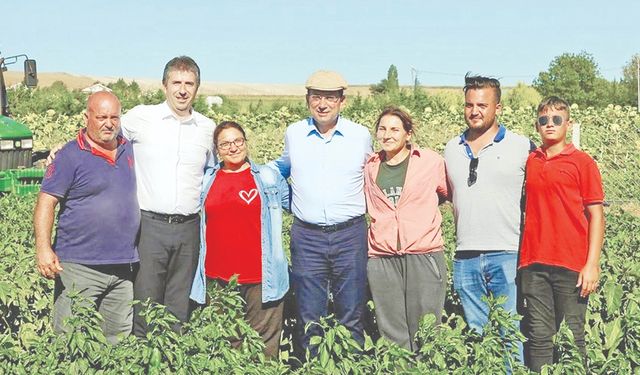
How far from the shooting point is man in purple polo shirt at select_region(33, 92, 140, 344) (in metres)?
4.49

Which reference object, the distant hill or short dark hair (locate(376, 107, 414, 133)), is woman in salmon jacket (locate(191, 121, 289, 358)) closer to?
short dark hair (locate(376, 107, 414, 133))

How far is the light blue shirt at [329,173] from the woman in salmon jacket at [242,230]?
0.18 m

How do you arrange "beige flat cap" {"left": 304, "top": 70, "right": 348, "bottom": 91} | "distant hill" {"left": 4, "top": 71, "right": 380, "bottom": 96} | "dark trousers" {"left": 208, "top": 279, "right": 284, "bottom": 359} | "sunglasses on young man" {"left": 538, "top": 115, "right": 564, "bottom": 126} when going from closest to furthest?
"sunglasses on young man" {"left": 538, "top": 115, "right": 564, "bottom": 126}, "beige flat cap" {"left": 304, "top": 70, "right": 348, "bottom": 91}, "dark trousers" {"left": 208, "top": 279, "right": 284, "bottom": 359}, "distant hill" {"left": 4, "top": 71, "right": 380, "bottom": 96}

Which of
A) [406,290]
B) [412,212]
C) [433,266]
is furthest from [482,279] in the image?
[412,212]

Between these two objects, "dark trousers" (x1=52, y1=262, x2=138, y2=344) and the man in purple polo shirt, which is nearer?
the man in purple polo shirt

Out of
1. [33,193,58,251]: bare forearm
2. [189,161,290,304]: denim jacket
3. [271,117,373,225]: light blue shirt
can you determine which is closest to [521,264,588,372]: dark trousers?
[271,117,373,225]: light blue shirt

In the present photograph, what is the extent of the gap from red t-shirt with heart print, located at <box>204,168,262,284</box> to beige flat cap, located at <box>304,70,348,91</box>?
0.66 meters

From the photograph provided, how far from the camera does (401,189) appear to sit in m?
4.56

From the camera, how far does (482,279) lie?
15.1 ft

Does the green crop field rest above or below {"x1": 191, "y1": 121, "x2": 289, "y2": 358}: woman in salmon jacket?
below

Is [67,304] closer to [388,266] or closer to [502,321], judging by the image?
[388,266]

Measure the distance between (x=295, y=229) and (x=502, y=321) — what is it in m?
1.65

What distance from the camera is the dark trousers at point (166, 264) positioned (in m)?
4.75

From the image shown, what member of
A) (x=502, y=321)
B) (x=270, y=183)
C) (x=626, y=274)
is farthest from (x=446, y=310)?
(x=502, y=321)
